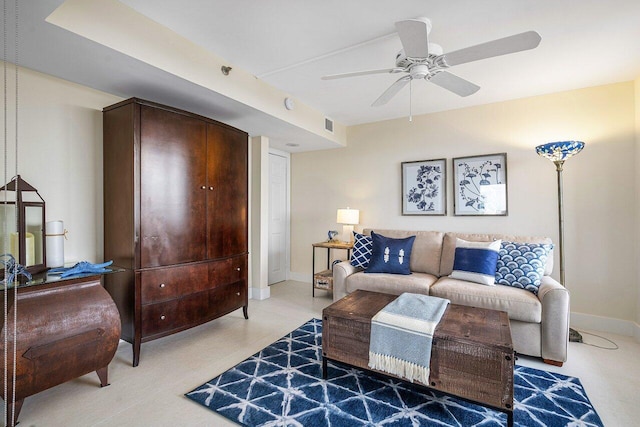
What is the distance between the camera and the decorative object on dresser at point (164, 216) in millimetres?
2338

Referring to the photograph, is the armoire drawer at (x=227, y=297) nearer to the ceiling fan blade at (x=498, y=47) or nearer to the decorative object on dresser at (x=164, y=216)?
the decorative object on dresser at (x=164, y=216)

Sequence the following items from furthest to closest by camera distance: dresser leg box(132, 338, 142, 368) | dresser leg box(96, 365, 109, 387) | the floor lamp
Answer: the floor lamp → dresser leg box(132, 338, 142, 368) → dresser leg box(96, 365, 109, 387)

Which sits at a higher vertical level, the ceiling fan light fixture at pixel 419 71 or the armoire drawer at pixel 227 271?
the ceiling fan light fixture at pixel 419 71

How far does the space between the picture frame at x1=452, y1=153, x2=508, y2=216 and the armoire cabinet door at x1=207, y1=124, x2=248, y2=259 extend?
2.61 m

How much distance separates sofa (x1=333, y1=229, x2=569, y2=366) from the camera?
2357 millimetres

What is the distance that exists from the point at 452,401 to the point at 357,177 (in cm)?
320

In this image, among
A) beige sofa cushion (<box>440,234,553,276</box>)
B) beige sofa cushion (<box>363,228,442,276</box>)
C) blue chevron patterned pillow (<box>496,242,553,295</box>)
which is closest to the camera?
blue chevron patterned pillow (<box>496,242,553,295</box>)

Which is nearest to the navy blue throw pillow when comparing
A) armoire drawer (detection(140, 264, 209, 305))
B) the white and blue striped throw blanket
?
the white and blue striped throw blanket

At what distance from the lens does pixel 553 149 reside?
2.92 m

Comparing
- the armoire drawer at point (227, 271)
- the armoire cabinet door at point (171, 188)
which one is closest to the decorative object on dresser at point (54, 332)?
the armoire cabinet door at point (171, 188)

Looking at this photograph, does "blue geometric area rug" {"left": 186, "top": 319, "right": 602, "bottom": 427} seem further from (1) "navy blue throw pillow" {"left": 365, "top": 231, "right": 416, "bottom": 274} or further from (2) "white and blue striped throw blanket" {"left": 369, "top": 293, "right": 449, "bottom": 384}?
(1) "navy blue throw pillow" {"left": 365, "top": 231, "right": 416, "bottom": 274}

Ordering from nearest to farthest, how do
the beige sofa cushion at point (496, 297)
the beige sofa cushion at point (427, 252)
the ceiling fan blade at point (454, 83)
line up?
the ceiling fan blade at point (454, 83) → the beige sofa cushion at point (496, 297) → the beige sofa cushion at point (427, 252)

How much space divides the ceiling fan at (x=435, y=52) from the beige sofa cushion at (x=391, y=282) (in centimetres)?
178

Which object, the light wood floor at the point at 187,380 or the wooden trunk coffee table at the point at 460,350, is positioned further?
the light wood floor at the point at 187,380
